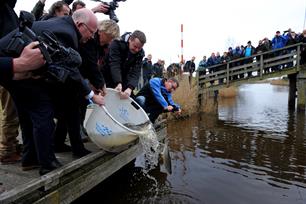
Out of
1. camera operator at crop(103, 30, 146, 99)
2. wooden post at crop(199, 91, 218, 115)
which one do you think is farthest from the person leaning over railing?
camera operator at crop(103, 30, 146, 99)

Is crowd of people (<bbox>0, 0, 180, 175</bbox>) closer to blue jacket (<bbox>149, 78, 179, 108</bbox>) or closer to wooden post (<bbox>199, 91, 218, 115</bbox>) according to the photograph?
blue jacket (<bbox>149, 78, 179, 108</bbox>)

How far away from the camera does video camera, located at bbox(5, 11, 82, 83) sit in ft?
7.79

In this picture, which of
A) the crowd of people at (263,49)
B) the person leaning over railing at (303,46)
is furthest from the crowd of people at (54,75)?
the person leaning over railing at (303,46)

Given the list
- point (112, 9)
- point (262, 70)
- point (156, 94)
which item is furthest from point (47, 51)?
point (262, 70)

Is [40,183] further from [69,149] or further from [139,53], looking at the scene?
[139,53]

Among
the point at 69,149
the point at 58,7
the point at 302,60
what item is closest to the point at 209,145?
the point at 69,149

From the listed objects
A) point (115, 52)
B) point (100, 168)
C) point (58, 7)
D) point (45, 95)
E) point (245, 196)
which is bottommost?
point (245, 196)

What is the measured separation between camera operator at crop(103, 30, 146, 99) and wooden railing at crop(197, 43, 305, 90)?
937 cm

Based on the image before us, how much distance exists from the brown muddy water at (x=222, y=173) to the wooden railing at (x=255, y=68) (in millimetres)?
4529

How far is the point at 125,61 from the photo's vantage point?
5199 millimetres

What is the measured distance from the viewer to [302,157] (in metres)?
6.65

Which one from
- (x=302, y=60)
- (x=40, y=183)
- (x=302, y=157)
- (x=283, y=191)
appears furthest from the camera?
(x=302, y=60)

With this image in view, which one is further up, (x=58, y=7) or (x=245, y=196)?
(x=58, y=7)

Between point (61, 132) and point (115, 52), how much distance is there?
158cm
